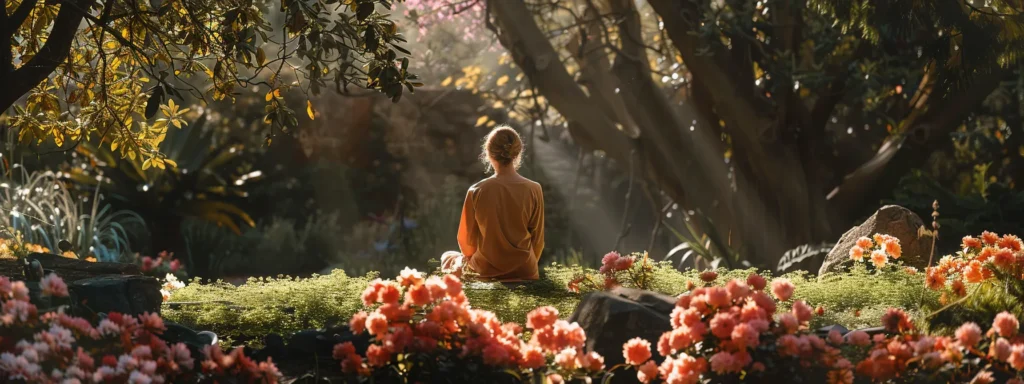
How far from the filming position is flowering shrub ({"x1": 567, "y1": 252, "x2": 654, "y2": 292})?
17.1 feet

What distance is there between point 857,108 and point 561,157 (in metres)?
6.69

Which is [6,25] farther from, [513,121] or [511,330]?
[513,121]

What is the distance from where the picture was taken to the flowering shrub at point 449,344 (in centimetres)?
324

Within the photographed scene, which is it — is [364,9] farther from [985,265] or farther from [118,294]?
[985,265]

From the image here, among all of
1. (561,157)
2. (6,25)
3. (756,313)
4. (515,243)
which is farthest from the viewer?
(561,157)

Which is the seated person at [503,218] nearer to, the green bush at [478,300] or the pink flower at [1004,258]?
the green bush at [478,300]

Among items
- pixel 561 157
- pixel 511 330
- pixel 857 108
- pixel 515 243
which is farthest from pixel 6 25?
pixel 561 157

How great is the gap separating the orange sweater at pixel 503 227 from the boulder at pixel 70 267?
6.75 feet

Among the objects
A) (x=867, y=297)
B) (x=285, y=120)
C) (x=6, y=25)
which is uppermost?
(x=6, y=25)

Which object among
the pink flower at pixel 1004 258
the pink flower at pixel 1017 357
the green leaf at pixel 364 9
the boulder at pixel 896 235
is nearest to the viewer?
the pink flower at pixel 1017 357

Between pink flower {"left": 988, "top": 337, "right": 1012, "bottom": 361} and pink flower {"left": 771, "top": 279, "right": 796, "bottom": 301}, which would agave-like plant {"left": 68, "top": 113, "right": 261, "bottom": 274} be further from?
pink flower {"left": 988, "top": 337, "right": 1012, "bottom": 361}

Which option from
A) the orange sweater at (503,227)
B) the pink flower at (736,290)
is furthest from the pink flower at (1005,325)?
the orange sweater at (503,227)

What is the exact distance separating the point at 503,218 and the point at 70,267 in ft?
8.21

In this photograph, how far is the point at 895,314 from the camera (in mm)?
3479
